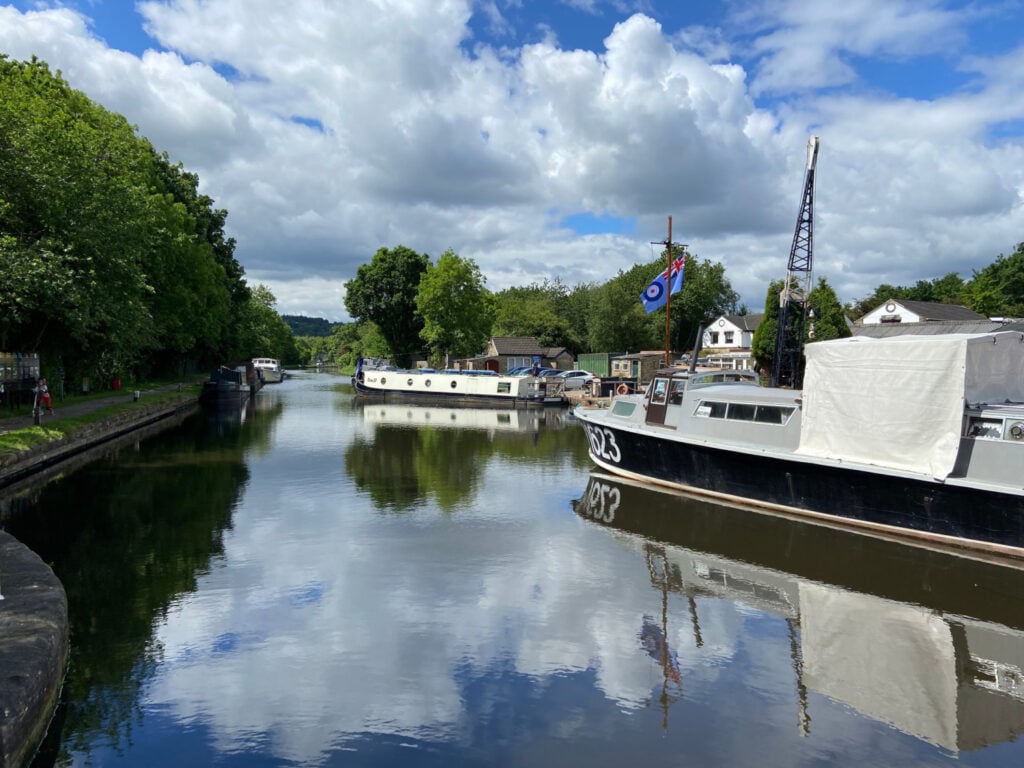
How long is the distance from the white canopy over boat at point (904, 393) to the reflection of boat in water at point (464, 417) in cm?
1929

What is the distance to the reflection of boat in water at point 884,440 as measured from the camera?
1331cm

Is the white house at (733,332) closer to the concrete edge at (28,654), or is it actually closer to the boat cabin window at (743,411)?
the boat cabin window at (743,411)

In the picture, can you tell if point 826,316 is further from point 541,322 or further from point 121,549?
point 541,322

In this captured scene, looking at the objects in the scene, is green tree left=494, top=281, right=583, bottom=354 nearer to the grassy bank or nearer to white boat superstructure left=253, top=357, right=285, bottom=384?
white boat superstructure left=253, top=357, right=285, bottom=384

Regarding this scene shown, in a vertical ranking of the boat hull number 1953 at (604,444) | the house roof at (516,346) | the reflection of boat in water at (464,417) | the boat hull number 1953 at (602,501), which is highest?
the house roof at (516,346)

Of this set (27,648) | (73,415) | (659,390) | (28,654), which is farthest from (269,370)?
(28,654)

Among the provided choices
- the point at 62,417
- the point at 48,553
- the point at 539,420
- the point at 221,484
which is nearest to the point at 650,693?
the point at 48,553

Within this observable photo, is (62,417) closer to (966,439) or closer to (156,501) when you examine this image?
(156,501)

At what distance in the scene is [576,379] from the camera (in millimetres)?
54312

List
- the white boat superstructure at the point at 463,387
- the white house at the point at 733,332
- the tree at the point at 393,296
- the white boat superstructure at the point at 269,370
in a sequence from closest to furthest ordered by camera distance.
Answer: the white boat superstructure at the point at 463,387, the tree at the point at 393,296, the white house at the point at 733,332, the white boat superstructure at the point at 269,370

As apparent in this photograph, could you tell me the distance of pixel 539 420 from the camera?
3850 cm

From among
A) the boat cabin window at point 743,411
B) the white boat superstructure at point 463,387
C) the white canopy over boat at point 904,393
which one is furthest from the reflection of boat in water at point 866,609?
the white boat superstructure at point 463,387

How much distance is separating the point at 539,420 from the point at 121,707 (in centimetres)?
3141

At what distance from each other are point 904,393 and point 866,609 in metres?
5.37
